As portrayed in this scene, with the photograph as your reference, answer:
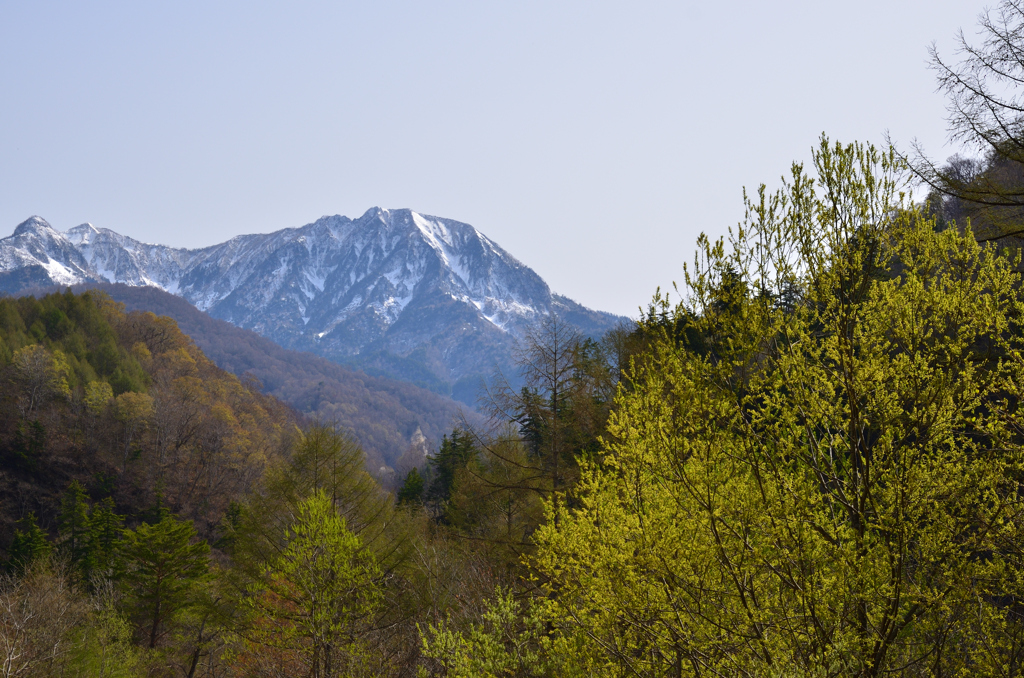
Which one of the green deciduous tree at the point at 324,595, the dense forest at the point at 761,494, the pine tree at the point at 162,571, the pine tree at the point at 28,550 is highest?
the dense forest at the point at 761,494

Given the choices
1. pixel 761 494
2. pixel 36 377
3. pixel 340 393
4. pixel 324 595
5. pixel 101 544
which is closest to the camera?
pixel 761 494

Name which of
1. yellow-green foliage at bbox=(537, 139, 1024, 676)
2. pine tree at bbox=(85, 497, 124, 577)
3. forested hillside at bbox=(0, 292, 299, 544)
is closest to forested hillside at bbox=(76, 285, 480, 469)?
forested hillside at bbox=(0, 292, 299, 544)

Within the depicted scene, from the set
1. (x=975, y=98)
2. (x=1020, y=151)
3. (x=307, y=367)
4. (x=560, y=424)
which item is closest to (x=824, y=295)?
(x=1020, y=151)

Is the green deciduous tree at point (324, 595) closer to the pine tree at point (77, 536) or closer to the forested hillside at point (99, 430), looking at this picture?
the pine tree at point (77, 536)

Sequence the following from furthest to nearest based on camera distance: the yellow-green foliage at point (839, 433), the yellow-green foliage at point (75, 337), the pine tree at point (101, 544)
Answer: the yellow-green foliage at point (75, 337) → the pine tree at point (101, 544) → the yellow-green foliage at point (839, 433)

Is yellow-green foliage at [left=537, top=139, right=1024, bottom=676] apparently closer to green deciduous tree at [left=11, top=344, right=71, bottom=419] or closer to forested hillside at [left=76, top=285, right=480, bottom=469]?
green deciduous tree at [left=11, top=344, right=71, bottom=419]

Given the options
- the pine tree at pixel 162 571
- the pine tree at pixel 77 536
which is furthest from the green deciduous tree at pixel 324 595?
the pine tree at pixel 77 536

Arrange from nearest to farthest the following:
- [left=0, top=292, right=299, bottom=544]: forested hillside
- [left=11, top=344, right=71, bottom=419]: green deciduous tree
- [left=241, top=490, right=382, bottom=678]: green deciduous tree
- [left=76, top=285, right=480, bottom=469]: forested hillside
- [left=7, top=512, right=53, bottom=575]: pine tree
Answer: [left=241, top=490, right=382, bottom=678]: green deciduous tree, [left=7, top=512, right=53, bottom=575]: pine tree, [left=0, top=292, right=299, bottom=544]: forested hillside, [left=11, top=344, right=71, bottom=419]: green deciduous tree, [left=76, top=285, right=480, bottom=469]: forested hillside

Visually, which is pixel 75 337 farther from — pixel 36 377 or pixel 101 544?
pixel 101 544

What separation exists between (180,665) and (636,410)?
88.8 ft

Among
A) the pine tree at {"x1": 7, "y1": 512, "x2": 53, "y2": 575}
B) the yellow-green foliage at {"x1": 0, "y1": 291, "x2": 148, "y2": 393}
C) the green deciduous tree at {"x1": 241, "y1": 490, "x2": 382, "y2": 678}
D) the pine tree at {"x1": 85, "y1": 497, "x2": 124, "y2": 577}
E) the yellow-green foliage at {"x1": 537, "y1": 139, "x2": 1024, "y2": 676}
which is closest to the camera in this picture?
the yellow-green foliage at {"x1": 537, "y1": 139, "x2": 1024, "y2": 676}

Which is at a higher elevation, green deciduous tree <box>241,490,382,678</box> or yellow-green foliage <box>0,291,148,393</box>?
yellow-green foliage <box>0,291,148,393</box>

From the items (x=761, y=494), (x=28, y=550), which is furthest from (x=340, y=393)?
(x=761, y=494)

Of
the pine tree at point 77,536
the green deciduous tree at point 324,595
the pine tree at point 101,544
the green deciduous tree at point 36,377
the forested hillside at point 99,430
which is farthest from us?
the green deciduous tree at point 36,377
